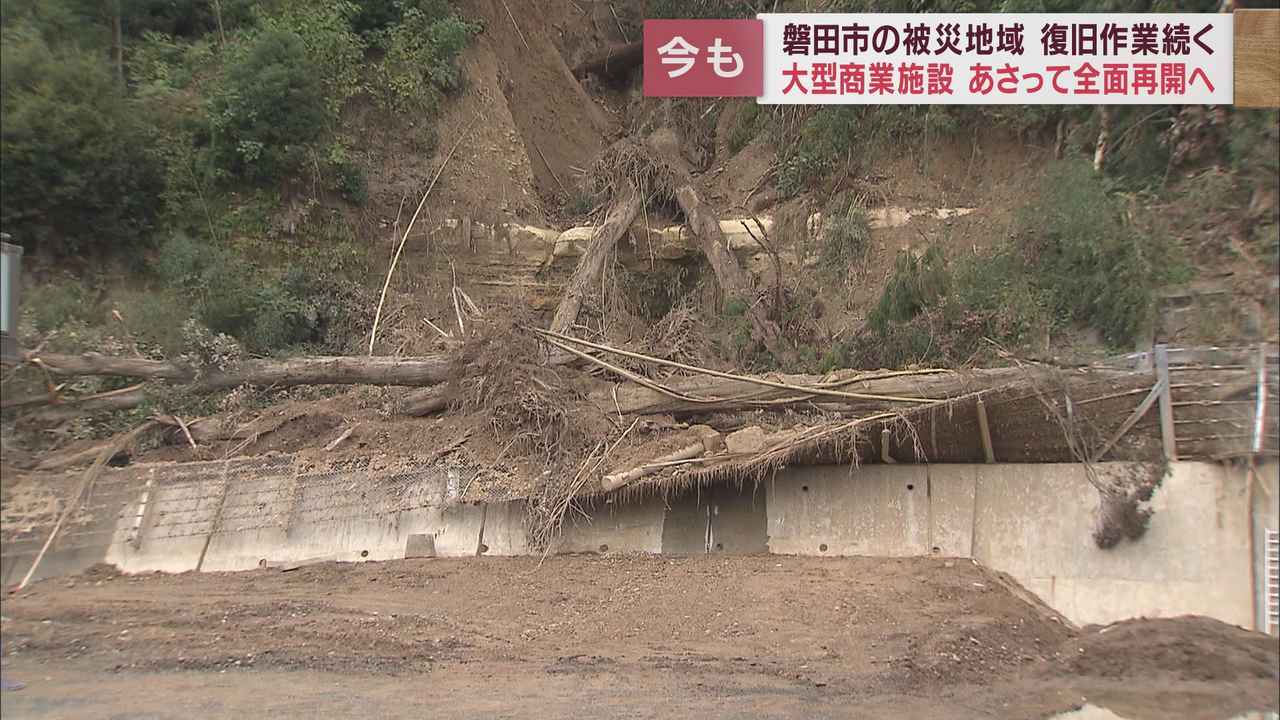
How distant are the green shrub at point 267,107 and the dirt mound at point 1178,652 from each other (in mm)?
10661

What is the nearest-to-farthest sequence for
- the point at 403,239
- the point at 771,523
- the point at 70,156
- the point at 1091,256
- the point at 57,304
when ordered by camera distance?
the point at 57,304
the point at 70,156
the point at 1091,256
the point at 771,523
the point at 403,239

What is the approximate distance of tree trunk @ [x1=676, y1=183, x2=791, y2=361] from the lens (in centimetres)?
1032

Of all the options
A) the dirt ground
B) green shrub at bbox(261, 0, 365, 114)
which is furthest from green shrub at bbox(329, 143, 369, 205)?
the dirt ground

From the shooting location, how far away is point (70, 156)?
7.79m

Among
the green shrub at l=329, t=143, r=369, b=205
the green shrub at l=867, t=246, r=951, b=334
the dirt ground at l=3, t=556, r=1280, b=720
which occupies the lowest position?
the dirt ground at l=3, t=556, r=1280, b=720

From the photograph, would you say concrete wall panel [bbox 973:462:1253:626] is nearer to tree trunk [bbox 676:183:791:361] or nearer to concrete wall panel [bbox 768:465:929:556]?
concrete wall panel [bbox 768:465:929:556]

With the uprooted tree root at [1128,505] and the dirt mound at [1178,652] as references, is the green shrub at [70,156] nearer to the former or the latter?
the dirt mound at [1178,652]

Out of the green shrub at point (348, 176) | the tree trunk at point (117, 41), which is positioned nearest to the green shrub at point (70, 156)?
the tree trunk at point (117, 41)

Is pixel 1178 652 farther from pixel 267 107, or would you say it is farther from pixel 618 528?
pixel 267 107

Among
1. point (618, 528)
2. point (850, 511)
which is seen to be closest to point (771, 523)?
point (850, 511)

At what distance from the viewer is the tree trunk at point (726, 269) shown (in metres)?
10.3
